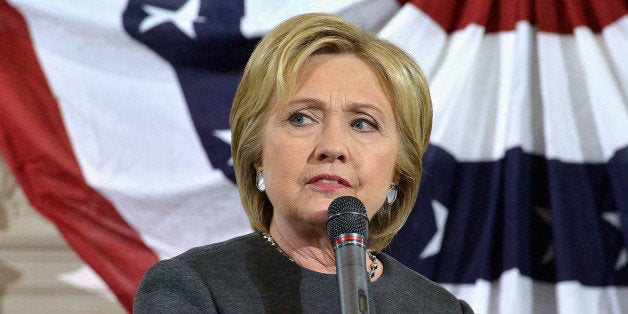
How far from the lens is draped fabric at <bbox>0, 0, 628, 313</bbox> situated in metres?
2.21

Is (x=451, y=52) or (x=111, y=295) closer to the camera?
(x=451, y=52)

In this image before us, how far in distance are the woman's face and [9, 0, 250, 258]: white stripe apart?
961 millimetres

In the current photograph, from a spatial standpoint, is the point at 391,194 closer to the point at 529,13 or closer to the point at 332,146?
the point at 332,146

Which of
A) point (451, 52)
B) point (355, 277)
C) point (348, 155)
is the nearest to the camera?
point (355, 277)

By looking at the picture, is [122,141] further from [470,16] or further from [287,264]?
[287,264]

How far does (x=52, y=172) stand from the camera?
239 cm

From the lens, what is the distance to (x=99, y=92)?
93.8 inches

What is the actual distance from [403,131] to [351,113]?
0.47ft

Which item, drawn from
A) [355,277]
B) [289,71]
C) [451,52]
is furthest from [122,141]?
[355,277]

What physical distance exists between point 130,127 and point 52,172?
0.25 meters

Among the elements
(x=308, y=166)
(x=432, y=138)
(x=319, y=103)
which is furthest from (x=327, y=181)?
(x=432, y=138)

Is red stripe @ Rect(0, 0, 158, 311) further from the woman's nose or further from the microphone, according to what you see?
the microphone

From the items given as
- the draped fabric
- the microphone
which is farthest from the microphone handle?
the draped fabric

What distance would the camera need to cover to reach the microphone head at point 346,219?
3.31 ft
